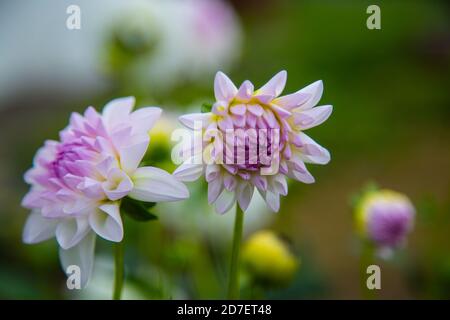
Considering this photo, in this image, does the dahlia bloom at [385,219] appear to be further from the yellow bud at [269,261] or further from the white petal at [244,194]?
the white petal at [244,194]

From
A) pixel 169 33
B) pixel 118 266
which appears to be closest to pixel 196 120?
pixel 118 266

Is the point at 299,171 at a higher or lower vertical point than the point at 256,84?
lower

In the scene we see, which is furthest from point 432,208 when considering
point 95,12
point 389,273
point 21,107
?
point 21,107

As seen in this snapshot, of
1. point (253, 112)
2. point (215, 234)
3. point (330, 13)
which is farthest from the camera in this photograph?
point (330, 13)

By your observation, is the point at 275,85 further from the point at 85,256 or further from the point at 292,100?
the point at 85,256

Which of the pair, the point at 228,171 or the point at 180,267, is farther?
the point at 180,267

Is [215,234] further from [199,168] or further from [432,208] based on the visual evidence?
[199,168]
